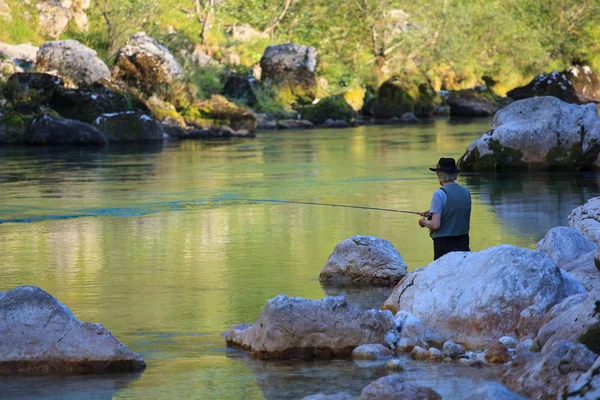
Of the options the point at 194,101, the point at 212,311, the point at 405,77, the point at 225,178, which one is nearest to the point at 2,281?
the point at 212,311

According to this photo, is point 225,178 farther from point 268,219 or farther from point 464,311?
point 464,311

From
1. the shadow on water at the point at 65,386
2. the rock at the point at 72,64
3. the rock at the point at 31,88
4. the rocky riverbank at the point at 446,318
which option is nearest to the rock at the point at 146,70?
the rock at the point at 72,64

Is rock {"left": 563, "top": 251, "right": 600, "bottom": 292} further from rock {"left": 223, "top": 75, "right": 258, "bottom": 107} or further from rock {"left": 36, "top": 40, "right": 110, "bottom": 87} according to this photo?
rock {"left": 223, "top": 75, "right": 258, "bottom": 107}

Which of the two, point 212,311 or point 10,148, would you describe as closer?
point 212,311

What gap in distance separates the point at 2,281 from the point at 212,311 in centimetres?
292

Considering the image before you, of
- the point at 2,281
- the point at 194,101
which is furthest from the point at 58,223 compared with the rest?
the point at 194,101

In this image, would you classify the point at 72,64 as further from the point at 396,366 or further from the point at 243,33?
the point at 396,366

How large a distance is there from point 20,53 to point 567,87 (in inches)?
1120

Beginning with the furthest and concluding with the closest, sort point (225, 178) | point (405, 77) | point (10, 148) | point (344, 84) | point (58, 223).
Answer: point (344, 84)
point (405, 77)
point (10, 148)
point (225, 178)
point (58, 223)

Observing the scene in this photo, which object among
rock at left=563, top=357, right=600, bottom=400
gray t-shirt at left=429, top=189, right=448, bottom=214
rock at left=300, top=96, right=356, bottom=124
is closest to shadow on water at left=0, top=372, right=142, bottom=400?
rock at left=563, top=357, right=600, bottom=400

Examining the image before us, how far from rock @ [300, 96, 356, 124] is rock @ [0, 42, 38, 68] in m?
12.2

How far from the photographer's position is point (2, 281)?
12023 mm

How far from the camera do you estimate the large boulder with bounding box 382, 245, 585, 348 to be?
8.69 meters

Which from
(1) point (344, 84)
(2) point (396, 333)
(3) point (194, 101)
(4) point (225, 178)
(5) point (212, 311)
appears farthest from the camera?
(1) point (344, 84)
